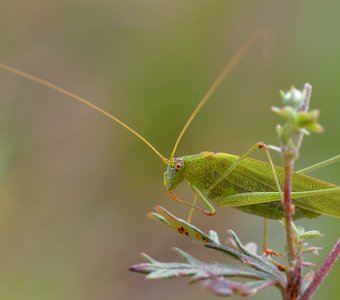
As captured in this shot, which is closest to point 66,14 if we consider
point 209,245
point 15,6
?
point 15,6

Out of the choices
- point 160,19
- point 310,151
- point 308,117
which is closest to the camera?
point 308,117

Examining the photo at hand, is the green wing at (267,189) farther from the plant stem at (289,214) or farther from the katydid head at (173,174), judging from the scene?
the plant stem at (289,214)

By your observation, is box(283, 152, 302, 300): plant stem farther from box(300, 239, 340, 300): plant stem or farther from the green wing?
the green wing

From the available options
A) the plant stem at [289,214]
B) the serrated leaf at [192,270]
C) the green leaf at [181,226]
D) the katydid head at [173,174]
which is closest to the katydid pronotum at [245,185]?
the katydid head at [173,174]

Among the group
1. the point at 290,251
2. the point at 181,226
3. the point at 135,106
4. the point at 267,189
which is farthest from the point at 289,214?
the point at 135,106

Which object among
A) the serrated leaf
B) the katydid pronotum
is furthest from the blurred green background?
the serrated leaf

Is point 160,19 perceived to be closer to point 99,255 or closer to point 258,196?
point 99,255

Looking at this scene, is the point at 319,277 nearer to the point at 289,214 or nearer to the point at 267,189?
the point at 289,214
